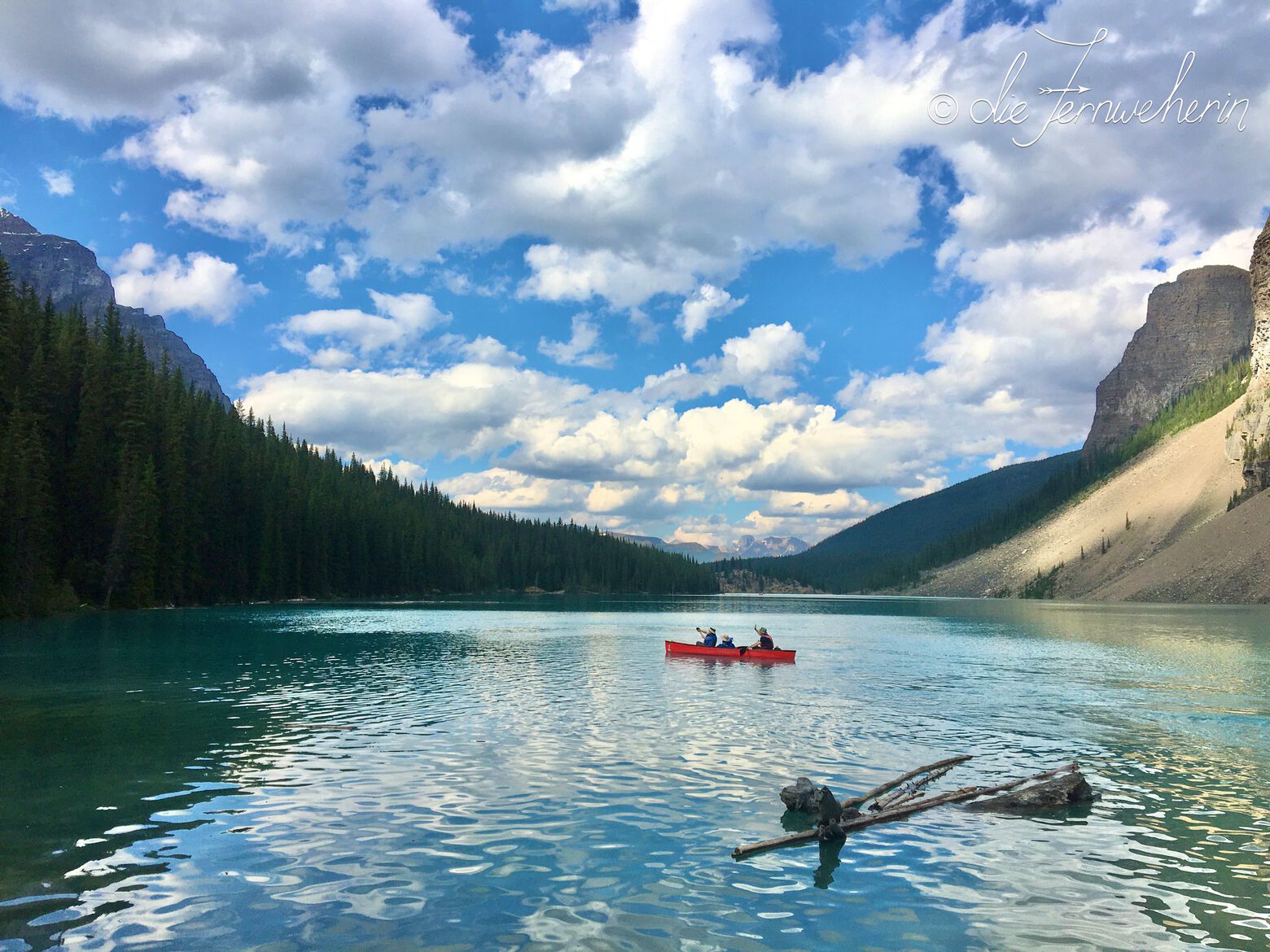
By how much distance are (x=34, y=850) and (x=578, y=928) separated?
11.8 m

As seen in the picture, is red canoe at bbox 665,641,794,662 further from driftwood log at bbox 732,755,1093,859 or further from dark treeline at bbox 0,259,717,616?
dark treeline at bbox 0,259,717,616

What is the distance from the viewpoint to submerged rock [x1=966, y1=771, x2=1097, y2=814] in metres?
21.1

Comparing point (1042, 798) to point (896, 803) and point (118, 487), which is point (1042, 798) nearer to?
point (896, 803)

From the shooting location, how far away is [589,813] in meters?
20.6

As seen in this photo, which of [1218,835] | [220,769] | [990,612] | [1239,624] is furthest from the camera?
[990,612]

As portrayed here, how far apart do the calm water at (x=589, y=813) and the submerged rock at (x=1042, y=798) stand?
572mm

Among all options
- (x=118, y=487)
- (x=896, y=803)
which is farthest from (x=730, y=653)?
(x=118, y=487)

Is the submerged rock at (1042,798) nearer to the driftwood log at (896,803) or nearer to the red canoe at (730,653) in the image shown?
the driftwood log at (896,803)

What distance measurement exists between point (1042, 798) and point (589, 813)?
11.6 metres

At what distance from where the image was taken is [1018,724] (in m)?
34.7

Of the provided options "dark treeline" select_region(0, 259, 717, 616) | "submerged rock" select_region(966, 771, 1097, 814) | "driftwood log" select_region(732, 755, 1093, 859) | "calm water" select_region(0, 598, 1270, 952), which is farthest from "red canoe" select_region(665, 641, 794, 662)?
"dark treeline" select_region(0, 259, 717, 616)

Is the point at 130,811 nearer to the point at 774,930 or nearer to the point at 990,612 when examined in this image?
the point at 774,930

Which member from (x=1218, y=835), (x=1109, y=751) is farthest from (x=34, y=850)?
(x=1109, y=751)

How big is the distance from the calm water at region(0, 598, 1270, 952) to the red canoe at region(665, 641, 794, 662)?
9976 mm
